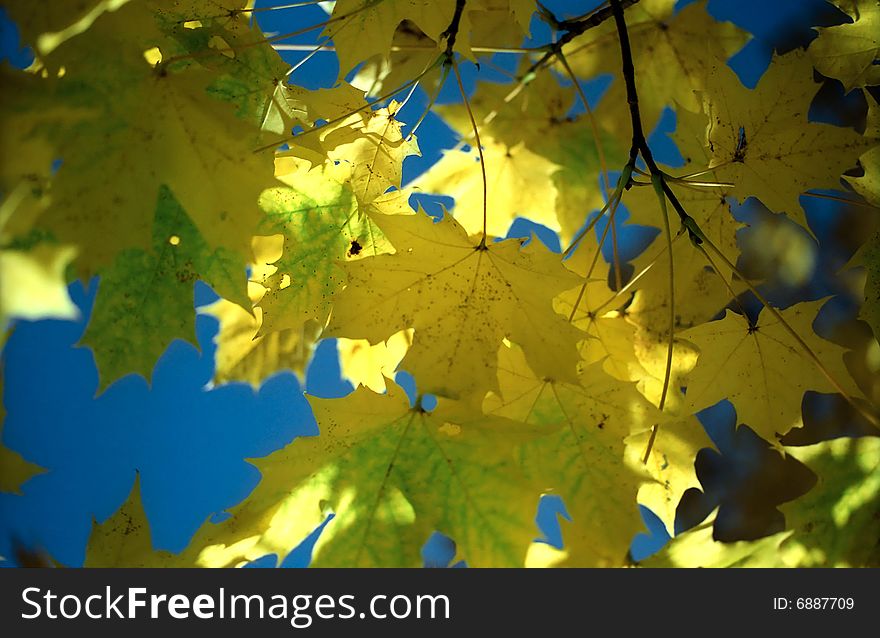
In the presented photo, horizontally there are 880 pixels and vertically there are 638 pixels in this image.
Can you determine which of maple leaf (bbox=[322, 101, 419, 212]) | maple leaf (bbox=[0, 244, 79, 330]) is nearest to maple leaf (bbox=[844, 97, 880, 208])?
maple leaf (bbox=[322, 101, 419, 212])

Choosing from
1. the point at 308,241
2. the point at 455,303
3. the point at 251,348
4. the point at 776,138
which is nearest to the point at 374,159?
the point at 308,241

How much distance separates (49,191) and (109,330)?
0.41ft

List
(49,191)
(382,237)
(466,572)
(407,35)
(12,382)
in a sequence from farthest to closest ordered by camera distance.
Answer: (407,35), (12,382), (382,237), (466,572), (49,191)

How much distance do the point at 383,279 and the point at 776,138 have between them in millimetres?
469

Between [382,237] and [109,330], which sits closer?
[109,330]

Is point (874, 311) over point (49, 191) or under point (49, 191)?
under

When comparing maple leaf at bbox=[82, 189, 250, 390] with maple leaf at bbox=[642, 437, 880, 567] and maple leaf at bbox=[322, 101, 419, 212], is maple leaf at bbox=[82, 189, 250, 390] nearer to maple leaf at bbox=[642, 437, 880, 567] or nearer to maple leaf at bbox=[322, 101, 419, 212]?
maple leaf at bbox=[322, 101, 419, 212]

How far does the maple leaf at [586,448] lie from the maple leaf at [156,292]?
28 centimetres

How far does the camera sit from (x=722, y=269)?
0.80 metres

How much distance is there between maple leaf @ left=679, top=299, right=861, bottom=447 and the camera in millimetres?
781

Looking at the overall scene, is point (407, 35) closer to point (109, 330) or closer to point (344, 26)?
point (344, 26)

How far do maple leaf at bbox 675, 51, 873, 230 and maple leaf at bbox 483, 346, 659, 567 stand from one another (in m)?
0.29

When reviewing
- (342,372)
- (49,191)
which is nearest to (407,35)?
(342,372)

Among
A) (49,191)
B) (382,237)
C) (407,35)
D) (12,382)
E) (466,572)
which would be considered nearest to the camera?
(49,191)
